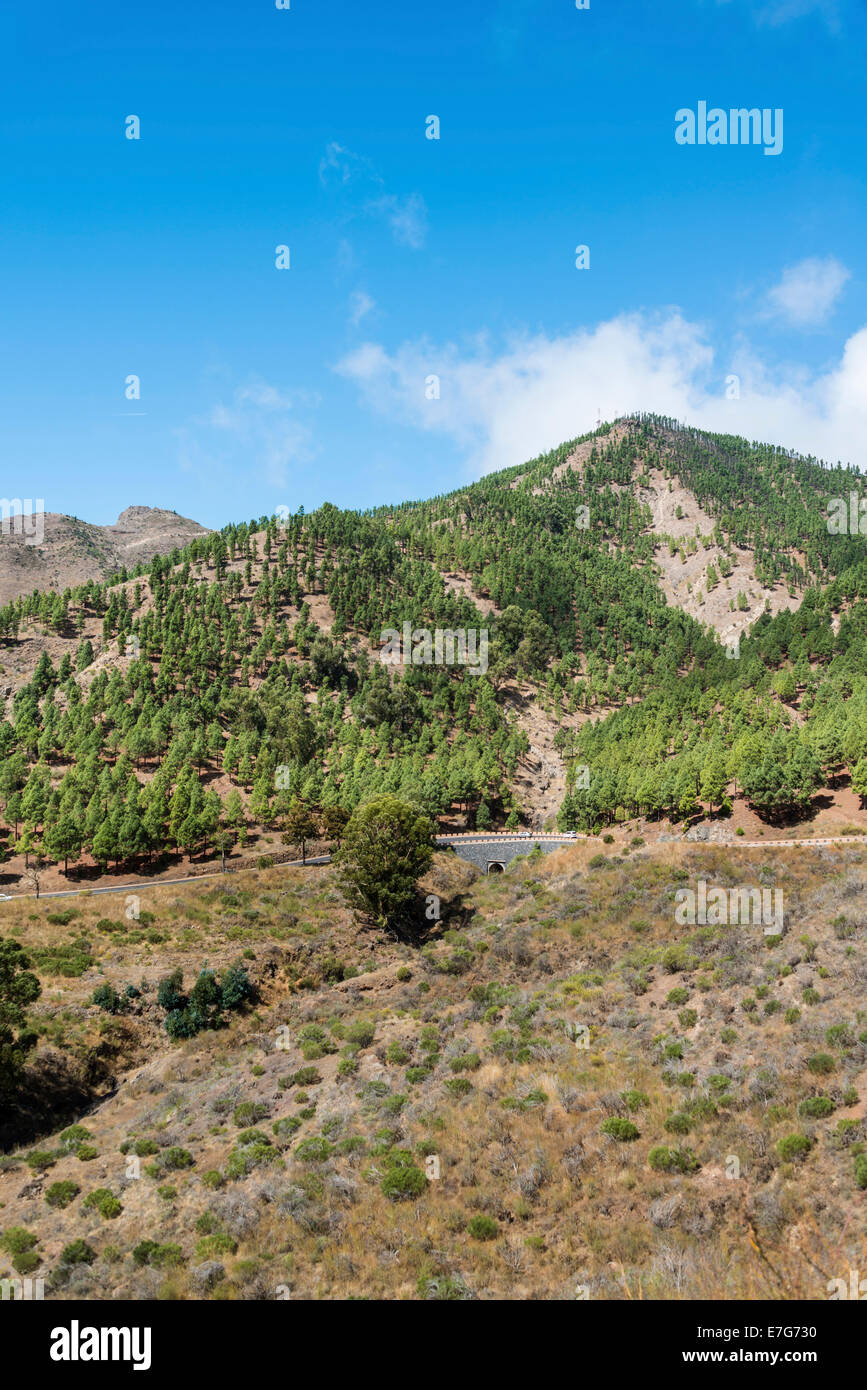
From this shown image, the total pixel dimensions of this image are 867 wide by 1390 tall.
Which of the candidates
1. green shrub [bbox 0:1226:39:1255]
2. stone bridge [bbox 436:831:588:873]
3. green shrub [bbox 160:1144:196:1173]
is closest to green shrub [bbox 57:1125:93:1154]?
green shrub [bbox 160:1144:196:1173]

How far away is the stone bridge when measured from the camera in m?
92.6

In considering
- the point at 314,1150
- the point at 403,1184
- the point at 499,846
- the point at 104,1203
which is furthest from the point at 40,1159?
the point at 499,846

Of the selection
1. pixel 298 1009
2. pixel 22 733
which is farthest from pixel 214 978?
pixel 22 733

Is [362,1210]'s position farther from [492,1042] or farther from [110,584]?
[110,584]

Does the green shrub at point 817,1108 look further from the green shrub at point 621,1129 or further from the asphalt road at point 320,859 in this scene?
the asphalt road at point 320,859

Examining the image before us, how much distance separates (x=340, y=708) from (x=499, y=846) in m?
51.5

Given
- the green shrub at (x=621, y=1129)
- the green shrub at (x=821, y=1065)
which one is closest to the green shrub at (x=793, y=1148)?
the green shrub at (x=821, y=1065)

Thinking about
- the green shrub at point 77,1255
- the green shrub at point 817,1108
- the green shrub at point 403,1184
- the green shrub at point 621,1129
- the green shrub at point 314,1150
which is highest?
the green shrub at point 817,1108

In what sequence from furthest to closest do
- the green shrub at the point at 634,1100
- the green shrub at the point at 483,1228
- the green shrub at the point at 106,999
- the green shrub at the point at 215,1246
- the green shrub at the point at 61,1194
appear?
the green shrub at the point at 106,999, the green shrub at the point at 61,1194, the green shrub at the point at 634,1100, the green shrub at the point at 215,1246, the green shrub at the point at 483,1228

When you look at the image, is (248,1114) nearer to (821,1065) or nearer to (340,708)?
(821,1065)

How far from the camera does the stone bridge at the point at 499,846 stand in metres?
92.6

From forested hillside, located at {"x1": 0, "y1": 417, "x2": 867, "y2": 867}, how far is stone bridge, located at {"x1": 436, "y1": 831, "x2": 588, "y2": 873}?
7100mm

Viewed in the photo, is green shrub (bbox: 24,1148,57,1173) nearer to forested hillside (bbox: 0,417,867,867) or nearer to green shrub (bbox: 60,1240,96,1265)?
green shrub (bbox: 60,1240,96,1265)

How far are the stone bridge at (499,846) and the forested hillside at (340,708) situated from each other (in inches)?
280
